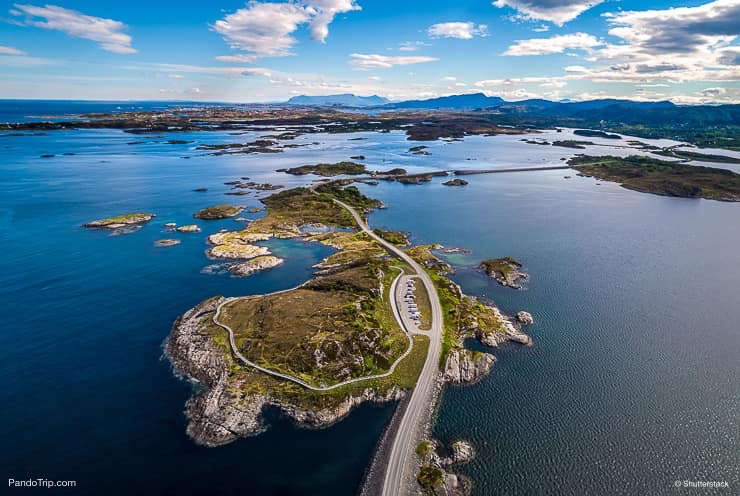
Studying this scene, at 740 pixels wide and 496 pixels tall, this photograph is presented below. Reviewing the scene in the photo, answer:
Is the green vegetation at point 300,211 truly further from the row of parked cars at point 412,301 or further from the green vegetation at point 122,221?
the row of parked cars at point 412,301

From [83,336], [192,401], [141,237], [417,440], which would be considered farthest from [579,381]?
[141,237]

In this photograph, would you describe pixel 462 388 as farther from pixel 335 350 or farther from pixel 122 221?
pixel 122 221

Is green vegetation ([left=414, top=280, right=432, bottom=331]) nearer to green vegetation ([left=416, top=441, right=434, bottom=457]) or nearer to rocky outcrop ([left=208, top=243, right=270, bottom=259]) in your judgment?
green vegetation ([left=416, top=441, right=434, bottom=457])

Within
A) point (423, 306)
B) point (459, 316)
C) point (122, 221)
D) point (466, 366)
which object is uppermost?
point (122, 221)

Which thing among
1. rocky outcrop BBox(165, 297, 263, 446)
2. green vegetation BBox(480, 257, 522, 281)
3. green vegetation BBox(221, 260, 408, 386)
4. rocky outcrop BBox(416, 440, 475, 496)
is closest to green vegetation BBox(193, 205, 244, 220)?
rocky outcrop BBox(165, 297, 263, 446)

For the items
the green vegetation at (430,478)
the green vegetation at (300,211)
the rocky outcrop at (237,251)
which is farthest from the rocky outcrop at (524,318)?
the green vegetation at (300,211)

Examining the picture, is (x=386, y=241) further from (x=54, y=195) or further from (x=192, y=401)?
(x=54, y=195)

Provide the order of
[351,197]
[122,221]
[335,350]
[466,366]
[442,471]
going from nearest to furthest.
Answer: [442,471], [335,350], [466,366], [122,221], [351,197]

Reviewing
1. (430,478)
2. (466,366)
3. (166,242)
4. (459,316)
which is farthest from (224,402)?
(166,242)
